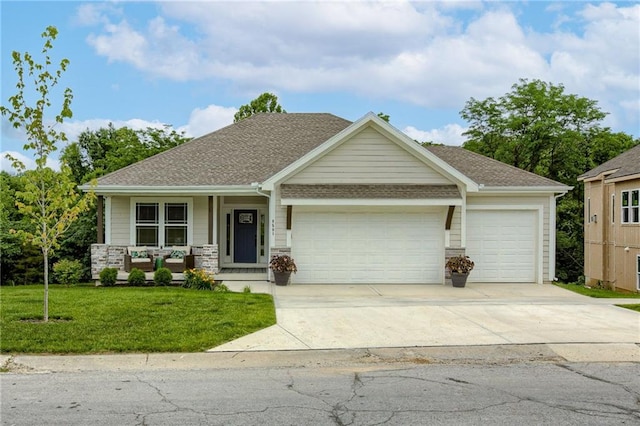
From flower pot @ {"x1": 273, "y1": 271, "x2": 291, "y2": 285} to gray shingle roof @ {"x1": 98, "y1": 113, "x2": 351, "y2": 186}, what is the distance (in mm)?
3303

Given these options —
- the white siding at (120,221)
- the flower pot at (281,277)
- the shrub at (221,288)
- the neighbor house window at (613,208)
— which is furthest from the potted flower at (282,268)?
the neighbor house window at (613,208)

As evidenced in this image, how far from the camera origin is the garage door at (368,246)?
16.6m

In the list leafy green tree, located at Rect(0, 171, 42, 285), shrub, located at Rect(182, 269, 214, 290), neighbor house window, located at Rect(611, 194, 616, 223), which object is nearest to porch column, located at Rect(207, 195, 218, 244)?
shrub, located at Rect(182, 269, 214, 290)

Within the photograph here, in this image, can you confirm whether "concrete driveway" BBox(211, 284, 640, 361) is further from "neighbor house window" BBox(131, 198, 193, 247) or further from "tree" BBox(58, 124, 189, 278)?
"tree" BBox(58, 124, 189, 278)

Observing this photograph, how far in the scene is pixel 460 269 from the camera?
15781mm

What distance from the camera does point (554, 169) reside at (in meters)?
30.4

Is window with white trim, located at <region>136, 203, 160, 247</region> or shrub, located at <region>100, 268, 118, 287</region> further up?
window with white trim, located at <region>136, 203, 160, 247</region>

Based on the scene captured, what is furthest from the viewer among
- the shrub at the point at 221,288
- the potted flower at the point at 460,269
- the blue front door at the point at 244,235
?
the blue front door at the point at 244,235

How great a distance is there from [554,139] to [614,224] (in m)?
8.90

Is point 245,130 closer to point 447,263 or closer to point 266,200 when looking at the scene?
point 266,200

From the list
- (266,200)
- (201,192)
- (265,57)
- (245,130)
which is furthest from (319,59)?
(201,192)

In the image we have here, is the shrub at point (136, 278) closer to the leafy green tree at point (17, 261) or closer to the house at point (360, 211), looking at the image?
the house at point (360, 211)

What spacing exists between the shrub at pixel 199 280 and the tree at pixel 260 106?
20955 millimetres

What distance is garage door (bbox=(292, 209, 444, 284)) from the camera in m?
16.6
